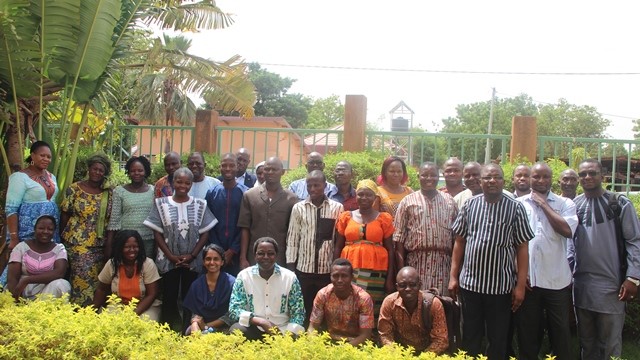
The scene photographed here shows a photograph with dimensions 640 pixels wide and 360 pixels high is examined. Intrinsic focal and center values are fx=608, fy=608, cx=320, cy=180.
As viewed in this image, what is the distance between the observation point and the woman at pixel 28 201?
572 centimetres

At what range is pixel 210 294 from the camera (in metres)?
5.46

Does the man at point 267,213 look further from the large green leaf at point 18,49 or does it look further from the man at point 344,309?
the large green leaf at point 18,49

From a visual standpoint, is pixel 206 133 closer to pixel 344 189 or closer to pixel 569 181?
pixel 344 189

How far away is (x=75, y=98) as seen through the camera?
7047mm

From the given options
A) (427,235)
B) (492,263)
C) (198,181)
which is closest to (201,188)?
(198,181)

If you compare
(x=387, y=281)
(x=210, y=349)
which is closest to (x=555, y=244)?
(x=387, y=281)

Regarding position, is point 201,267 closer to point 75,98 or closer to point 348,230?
point 348,230

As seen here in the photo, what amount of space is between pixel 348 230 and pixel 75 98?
150 inches

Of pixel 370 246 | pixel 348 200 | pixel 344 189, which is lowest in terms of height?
pixel 370 246

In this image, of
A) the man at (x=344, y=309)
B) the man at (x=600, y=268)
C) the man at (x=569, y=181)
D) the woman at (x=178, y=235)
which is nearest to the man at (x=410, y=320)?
the man at (x=344, y=309)

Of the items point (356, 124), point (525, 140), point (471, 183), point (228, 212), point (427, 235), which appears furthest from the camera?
point (356, 124)

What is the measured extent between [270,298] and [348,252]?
78 centimetres

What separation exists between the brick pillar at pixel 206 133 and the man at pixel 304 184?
2688 millimetres

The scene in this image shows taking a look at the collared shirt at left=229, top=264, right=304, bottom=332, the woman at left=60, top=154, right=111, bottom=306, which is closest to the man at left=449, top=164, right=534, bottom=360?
the collared shirt at left=229, top=264, right=304, bottom=332
